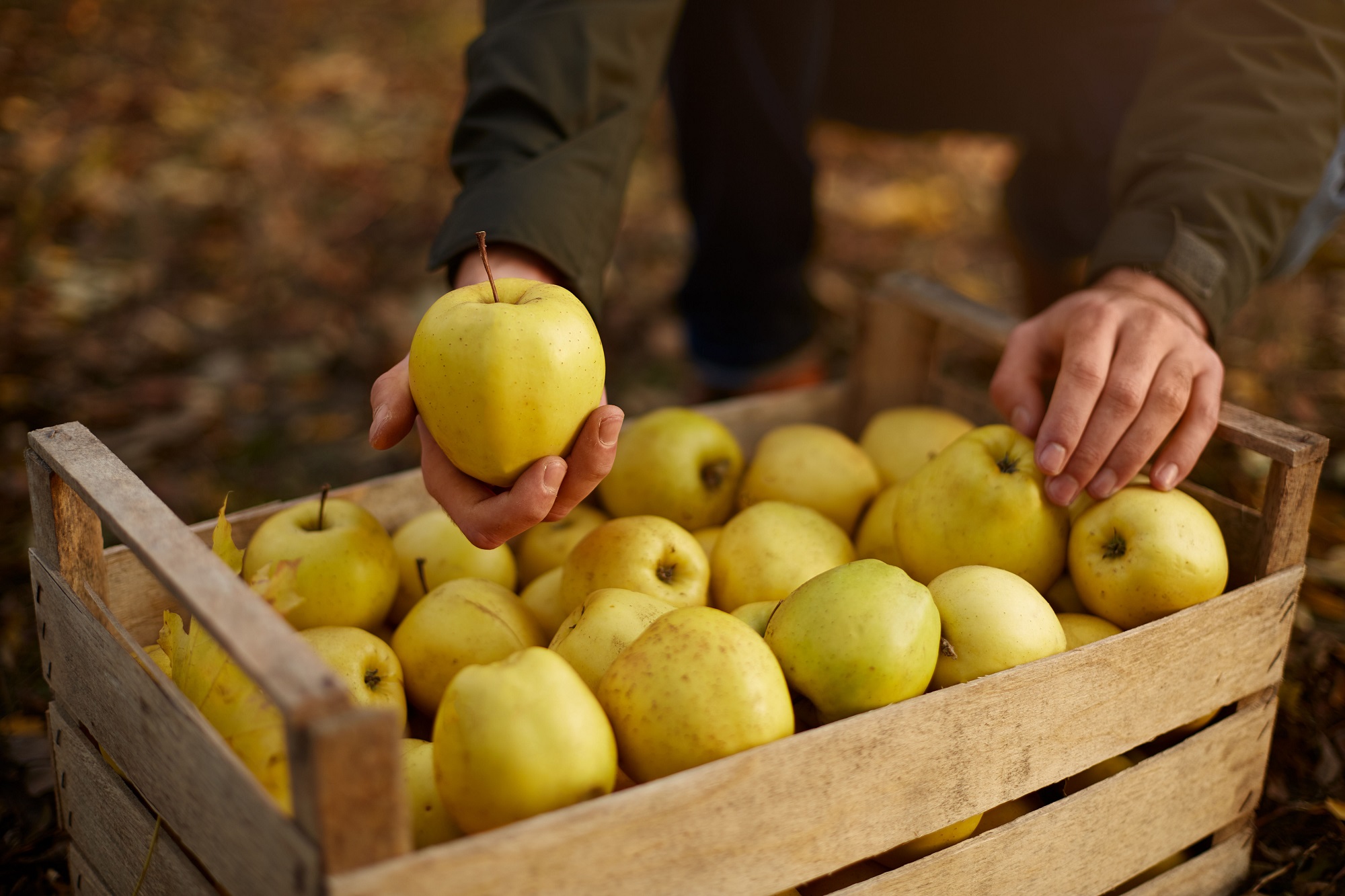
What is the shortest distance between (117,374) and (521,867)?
3.10 metres

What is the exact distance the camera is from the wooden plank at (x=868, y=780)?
100 centimetres

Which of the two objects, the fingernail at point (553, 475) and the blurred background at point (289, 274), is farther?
the blurred background at point (289, 274)

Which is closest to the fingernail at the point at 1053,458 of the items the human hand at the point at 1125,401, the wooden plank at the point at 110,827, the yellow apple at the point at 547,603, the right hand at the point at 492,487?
the human hand at the point at 1125,401

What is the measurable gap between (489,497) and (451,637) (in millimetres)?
220

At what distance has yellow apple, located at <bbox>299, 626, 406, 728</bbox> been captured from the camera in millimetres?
1441

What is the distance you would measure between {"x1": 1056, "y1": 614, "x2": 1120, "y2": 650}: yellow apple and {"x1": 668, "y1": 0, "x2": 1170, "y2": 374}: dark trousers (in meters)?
1.54

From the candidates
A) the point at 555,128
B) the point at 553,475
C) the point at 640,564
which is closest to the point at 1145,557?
the point at 640,564

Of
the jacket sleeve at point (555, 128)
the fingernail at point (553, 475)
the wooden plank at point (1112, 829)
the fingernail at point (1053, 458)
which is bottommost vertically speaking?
the wooden plank at point (1112, 829)

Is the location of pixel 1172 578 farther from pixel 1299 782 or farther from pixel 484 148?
pixel 484 148

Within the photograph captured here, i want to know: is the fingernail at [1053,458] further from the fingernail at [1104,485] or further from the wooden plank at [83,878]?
the wooden plank at [83,878]

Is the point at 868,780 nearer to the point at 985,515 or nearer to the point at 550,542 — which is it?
the point at 985,515

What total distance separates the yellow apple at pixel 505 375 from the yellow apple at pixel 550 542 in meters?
0.42

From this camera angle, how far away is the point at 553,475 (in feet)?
4.58

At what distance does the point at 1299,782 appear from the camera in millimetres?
1999
